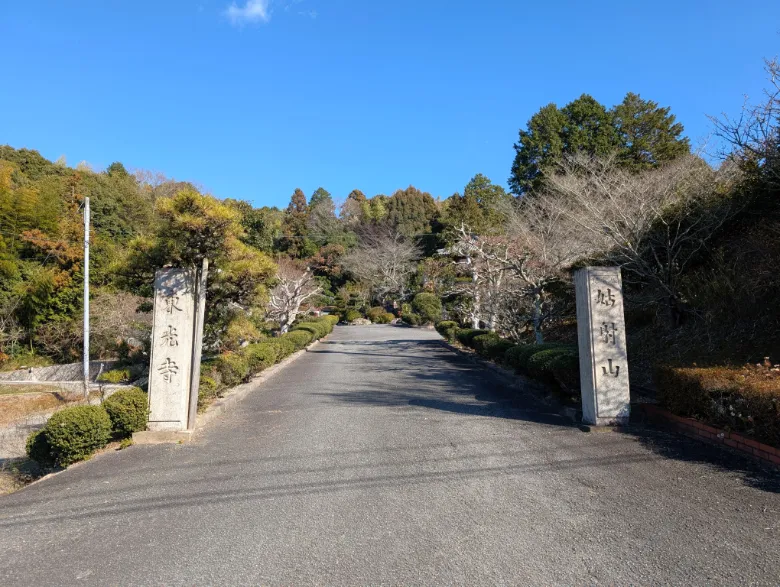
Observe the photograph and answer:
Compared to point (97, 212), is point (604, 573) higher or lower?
lower

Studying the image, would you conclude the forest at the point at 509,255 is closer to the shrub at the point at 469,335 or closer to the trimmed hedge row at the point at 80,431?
the shrub at the point at 469,335

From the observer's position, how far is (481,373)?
12.3 metres

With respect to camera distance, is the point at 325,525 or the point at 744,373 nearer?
the point at 325,525

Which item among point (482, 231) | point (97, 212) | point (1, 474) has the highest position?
point (97, 212)

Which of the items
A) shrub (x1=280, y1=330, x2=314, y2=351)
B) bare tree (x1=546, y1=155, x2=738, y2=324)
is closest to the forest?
bare tree (x1=546, y1=155, x2=738, y2=324)

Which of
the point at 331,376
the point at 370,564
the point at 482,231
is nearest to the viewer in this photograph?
the point at 370,564

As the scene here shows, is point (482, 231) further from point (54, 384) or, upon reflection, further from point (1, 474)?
point (1, 474)

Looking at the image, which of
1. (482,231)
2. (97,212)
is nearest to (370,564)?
(482,231)

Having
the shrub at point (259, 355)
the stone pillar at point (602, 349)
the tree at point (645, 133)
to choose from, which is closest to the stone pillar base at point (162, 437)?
the shrub at point (259, 355)

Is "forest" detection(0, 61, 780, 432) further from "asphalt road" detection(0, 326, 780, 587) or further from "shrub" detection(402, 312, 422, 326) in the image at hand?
"asphalt road" detection(0, 326, 780, 587)

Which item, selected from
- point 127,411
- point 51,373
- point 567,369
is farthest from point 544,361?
point 51,373

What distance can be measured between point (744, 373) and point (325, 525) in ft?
15.5

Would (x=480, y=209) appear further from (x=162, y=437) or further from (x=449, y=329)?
(x=162, y=437)

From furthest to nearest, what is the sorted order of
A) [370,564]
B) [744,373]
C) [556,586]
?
[744,373], [370,564], [556,586]
